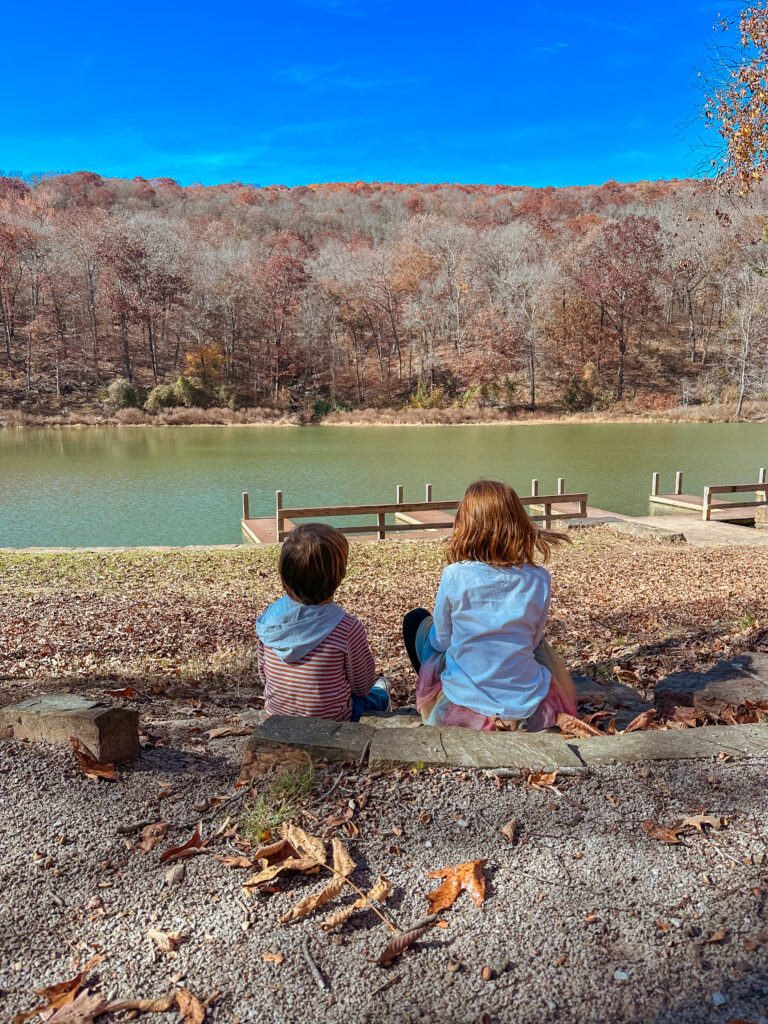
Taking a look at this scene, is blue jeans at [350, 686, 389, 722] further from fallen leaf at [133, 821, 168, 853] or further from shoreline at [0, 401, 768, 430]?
shoreline at [0, 401, 768, 430]

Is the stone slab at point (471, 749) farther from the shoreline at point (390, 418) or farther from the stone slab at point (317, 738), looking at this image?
the shoreline at point (390, 418)

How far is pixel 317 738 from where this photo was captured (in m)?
2.66

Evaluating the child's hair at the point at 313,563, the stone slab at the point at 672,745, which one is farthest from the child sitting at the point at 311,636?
the stone slab at the point at 672,745

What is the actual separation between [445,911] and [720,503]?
15.0 meters

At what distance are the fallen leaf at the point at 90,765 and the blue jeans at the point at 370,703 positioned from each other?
40.5 inches

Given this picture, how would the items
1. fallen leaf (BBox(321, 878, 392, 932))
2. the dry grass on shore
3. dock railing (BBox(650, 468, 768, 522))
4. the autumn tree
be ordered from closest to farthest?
fallen leaf (BBox(321, 878, 392, 932)) < the dry grass on shore < dock railing (BBox(650, 468, 768, 522)) < the autumn tree

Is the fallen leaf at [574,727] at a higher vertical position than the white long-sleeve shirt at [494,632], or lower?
lower

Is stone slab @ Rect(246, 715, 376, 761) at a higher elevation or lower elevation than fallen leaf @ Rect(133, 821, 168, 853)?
higher

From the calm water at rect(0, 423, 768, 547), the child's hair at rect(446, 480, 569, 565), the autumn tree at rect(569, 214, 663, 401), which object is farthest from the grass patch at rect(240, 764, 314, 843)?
the autumn tree at rect(569, 214, 663, 401)

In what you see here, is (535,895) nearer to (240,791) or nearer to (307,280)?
(240,791)

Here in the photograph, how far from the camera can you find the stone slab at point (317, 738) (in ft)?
8.54

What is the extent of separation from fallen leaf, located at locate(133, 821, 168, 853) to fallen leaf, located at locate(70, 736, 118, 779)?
38 cm

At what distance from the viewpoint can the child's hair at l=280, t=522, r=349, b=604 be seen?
2.88m

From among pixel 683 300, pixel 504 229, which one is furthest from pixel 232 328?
pixel 683 300
